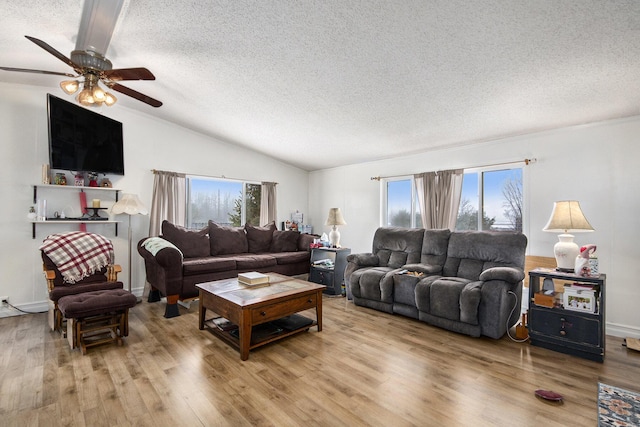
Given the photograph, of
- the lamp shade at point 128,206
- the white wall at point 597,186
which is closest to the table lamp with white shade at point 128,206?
the lamp shade at point 128,206

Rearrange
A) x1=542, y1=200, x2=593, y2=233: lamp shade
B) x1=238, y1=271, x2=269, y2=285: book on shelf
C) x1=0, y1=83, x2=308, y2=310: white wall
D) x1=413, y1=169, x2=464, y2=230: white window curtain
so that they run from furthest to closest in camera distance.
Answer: x1=413, y1=169, x2=464, y2=230: white window curtain → x1=0, y1=83, x2=308, y2=310: white wall → x1=238, y1=271, x2=269, y2=285: book on shelf → x1=542, y1=200, x2=593, y2=233: lamp shade

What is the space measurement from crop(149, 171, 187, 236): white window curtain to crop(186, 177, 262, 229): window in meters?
0.24

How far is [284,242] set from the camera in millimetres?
5277

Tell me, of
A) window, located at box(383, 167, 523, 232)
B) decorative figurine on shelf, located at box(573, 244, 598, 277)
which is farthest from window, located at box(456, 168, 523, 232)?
decorative figurine on shelf, located at box(573, 244, 598, 277)

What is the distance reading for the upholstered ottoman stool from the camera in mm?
2488

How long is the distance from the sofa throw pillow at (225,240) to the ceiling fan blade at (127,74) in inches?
101

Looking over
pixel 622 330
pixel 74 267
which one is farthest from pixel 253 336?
pixel 622 330

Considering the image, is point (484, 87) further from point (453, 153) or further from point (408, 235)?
point (408, 235)

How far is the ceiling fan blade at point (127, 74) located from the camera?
253cm

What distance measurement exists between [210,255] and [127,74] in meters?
2.72

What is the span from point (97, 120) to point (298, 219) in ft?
12.2

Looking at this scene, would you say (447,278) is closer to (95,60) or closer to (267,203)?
(267,203)

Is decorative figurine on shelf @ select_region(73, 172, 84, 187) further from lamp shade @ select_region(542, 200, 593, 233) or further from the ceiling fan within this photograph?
lamp shade @ select_region(542, 200, 593, 233)

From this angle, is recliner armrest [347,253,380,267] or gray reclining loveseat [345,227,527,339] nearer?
gray reclining loveseat [345,227,527,339]
